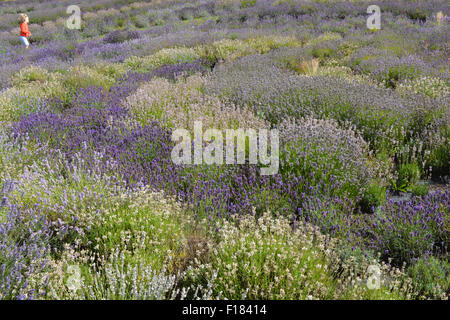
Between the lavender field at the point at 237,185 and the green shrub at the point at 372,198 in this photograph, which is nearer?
the lavender field at the point at 237,185

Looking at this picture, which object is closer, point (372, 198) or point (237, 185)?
point (372, 198)

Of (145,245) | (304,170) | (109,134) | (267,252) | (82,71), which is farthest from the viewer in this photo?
(82,71)

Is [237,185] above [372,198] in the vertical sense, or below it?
above

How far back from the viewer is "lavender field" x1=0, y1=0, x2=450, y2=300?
7.52 feet

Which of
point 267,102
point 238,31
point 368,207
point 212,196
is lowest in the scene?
point 368,207

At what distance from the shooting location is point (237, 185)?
3.47 metres

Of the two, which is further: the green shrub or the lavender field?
the green shrub

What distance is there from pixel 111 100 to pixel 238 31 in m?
6.74

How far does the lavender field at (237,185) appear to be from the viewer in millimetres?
2291

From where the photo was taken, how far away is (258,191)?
130 inches
